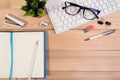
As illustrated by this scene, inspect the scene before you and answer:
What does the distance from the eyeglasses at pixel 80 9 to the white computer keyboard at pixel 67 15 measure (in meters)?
0.02

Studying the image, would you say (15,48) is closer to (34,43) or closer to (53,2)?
(34,43)

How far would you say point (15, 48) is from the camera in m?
0.88

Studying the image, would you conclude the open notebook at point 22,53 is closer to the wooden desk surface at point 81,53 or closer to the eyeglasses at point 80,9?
the wooden desk surface at point 81,53

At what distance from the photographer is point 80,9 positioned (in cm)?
90

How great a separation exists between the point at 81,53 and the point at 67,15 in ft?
0.54

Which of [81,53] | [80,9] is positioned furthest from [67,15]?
[81,53]

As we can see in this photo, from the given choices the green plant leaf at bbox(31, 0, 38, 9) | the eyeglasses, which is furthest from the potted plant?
the eyeglasses

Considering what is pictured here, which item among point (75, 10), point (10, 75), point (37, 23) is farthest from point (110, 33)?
point (10, 75)

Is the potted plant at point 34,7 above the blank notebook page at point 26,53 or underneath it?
above

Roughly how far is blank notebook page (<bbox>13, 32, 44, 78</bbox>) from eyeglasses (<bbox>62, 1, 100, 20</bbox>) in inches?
5.8

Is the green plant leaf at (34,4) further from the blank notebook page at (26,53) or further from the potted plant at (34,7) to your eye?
the blank notebook page at (26,53)

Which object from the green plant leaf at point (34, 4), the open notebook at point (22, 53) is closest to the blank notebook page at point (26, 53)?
the open notebook at point (22, 53)

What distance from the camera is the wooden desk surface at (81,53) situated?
857mm

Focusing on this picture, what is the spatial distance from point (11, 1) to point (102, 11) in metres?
0.38
